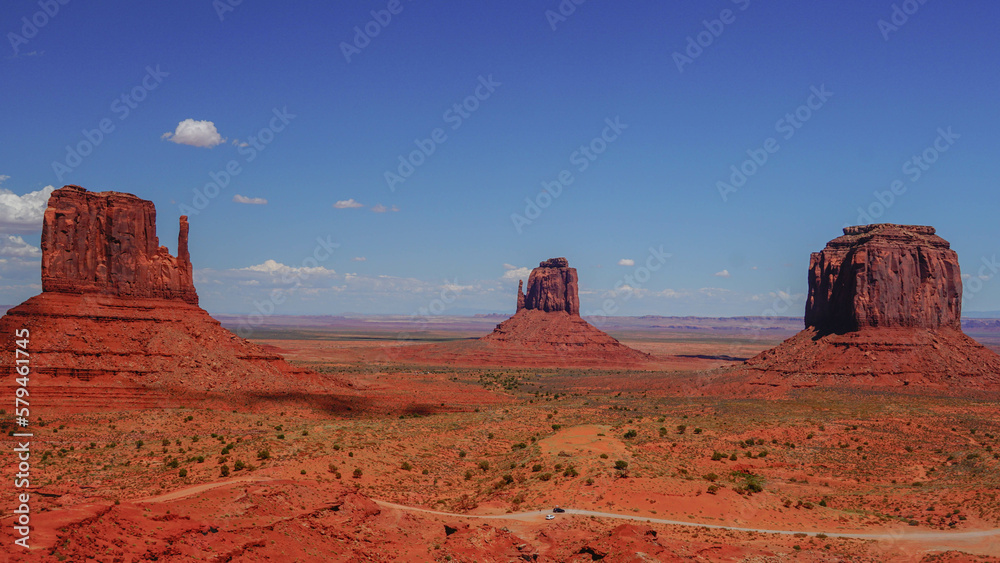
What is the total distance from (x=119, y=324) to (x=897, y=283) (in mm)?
85470

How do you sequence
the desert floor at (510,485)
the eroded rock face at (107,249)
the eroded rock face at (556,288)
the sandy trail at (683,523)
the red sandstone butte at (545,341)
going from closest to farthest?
1. the desert floor at (510,485)
2. the sandy trail at (683,523)
3. the eroded rock face at (107,249)
4. the red sandstone butte at (545,341)
5. the eroded rock face at (556,288)

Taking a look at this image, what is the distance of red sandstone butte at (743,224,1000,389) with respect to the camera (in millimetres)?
83938

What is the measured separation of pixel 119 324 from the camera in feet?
200

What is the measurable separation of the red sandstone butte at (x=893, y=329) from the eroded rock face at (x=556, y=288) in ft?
236

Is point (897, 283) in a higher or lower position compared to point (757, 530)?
higher

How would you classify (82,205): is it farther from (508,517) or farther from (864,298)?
(864,298)

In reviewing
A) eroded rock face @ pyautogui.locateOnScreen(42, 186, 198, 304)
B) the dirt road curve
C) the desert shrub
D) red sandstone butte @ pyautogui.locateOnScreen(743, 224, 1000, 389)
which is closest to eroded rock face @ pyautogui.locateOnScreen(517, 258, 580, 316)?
red sandstone butte @ pyautogui.locateOnScreen(743, 224, 1000, 389)

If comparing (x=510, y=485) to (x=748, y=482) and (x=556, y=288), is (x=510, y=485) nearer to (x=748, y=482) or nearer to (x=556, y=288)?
(x=748, y=482)

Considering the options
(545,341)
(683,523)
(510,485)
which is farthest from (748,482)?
(545,341)

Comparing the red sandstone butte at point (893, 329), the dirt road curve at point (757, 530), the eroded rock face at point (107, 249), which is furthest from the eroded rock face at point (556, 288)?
the dirt road curve at point (757, 530)

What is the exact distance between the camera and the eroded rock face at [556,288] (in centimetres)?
16675

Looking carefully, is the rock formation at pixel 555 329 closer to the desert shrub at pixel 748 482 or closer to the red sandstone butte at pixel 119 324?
the red sandstone butte at pixel 119 324

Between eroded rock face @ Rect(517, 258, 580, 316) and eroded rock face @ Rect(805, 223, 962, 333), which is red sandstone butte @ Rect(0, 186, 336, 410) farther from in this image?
eroded rock face @ Rect(517, 258, 580, 316)

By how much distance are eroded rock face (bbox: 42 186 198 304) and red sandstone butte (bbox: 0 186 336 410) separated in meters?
0.08
